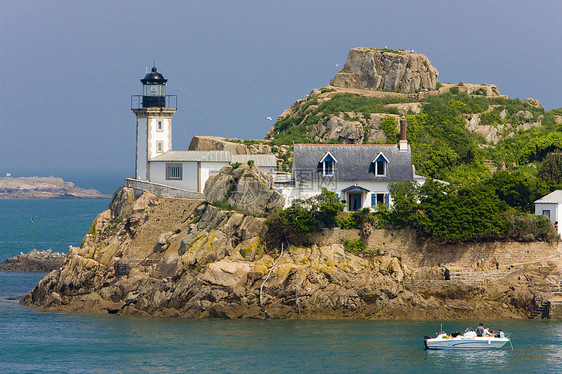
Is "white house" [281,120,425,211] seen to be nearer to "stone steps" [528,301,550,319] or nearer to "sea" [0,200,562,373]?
"sea" [0,200,562,373]

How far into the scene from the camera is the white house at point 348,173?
60.0 metres

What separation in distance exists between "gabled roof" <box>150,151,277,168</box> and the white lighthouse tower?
1.19 metres

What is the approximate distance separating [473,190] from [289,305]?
13.7 meters

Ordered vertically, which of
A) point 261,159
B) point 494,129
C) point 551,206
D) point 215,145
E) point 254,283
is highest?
point 494,129

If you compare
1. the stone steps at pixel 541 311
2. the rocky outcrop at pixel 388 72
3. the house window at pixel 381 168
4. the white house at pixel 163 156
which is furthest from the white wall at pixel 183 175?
the rocky outcrop at pixel 388 72

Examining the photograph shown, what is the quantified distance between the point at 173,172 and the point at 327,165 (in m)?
11.4

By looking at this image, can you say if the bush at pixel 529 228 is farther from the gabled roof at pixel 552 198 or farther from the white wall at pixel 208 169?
the white wall at pixel 208 169

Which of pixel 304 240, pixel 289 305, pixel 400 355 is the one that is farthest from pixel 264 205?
pixel 400 355

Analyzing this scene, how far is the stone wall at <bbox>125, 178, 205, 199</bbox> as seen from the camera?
62750mm

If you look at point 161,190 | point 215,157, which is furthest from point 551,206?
point 161,190

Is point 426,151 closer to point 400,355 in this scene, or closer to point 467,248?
point 467,248

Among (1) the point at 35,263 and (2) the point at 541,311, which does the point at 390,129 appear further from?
(1) the point at 35,263

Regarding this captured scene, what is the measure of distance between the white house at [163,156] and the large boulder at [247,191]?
16.0ft

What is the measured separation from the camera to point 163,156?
66062 mm
